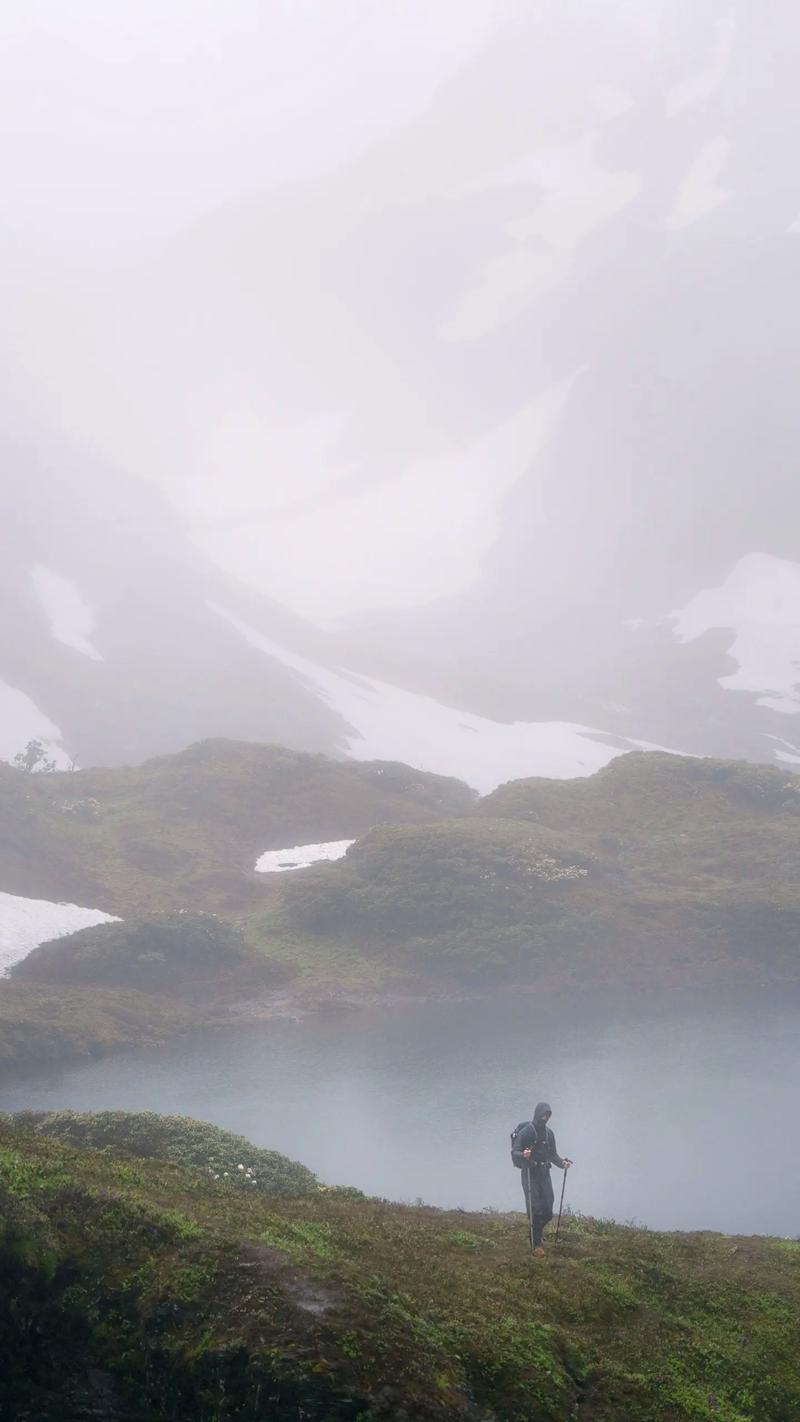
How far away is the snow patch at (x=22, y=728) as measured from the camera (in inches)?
4048

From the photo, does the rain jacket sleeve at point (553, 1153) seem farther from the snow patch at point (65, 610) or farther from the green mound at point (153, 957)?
the snow patch at point (65, 610)

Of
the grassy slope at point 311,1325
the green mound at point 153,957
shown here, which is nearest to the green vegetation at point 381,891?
the green mound at point 153,957

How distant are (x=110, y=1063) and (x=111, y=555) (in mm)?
148277

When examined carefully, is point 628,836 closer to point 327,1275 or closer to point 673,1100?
point 673,1100

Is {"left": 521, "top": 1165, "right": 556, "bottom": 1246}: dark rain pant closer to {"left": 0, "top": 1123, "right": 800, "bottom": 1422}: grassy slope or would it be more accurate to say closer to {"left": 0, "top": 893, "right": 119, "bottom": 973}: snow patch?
{"left": 0, "top": 1123, "right": 800, "bottom": 1422}: grassy slope

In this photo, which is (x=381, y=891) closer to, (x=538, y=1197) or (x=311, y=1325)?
(x=538, y=1197)

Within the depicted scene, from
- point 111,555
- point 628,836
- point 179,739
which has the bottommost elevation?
point 628,836

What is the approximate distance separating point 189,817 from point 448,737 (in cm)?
6495

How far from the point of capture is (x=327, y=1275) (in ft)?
29.0

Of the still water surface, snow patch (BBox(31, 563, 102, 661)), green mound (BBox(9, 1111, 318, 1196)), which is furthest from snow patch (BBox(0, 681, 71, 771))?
green mound (BBox(9, 1111, 318, 1196))

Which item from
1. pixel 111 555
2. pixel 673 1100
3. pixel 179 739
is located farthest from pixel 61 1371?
pixel 111 555

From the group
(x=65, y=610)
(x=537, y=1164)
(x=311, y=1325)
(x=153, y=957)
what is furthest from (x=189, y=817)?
(x=65, y=610)

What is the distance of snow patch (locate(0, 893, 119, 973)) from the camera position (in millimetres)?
41250

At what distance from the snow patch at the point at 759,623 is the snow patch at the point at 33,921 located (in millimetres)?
121306
